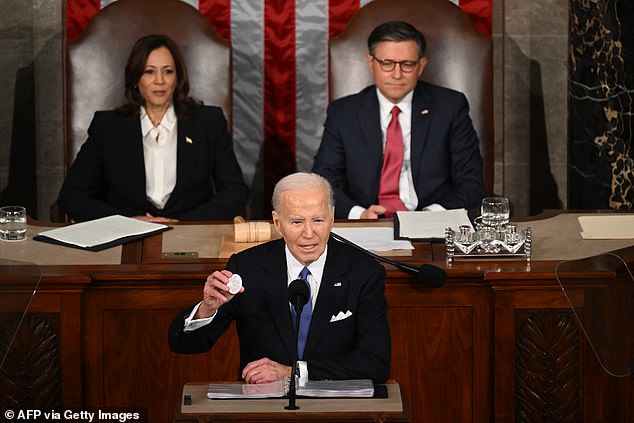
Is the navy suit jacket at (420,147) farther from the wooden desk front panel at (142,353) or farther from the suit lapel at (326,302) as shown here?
the suit lapel at (326,302)

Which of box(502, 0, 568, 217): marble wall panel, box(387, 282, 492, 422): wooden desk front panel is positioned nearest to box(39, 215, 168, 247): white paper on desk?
box(387, 282, 492, 422): wooden desk front panel

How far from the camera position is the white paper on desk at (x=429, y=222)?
461 centimetres

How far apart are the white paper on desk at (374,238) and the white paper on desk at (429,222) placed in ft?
0.19

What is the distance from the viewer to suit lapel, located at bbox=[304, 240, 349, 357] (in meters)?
3.54

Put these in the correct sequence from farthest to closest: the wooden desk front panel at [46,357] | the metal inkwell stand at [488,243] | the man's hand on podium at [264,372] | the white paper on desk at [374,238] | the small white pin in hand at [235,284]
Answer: the white paper on desk at [374,238] → the metal inkwell stand at [488,243] → the wooden desk front panel at [46,357] → the man's hand on podium at [264,372] → the small white pin in hand at [235,284]

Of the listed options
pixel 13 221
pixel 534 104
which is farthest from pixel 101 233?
pixel 534 104

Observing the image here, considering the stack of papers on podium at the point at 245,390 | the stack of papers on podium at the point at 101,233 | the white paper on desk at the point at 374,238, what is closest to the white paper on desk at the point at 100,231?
the stack of papers on podium at the point at 101,233

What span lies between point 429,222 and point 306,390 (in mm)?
1798

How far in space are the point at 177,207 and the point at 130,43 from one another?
866 mm

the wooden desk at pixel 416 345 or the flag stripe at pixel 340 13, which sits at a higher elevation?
the flag stripe at pixel 340 13

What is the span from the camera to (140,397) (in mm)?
4176

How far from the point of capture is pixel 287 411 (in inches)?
115

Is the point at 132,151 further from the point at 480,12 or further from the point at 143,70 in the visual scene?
the point at 480,12

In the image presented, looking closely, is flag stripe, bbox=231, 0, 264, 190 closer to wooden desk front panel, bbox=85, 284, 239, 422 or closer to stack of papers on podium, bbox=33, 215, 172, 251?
stack of papers on podium, bbox=33, 215, 172, 251
